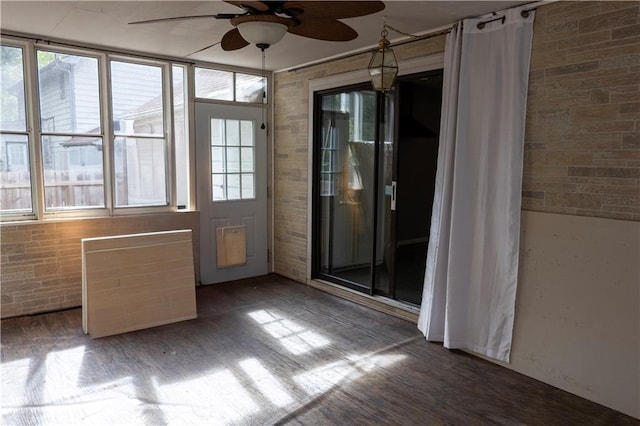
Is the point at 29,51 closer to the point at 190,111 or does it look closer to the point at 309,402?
the point at 190,111

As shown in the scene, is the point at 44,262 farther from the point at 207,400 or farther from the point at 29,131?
the point at 207,400

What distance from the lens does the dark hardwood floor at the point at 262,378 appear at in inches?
102

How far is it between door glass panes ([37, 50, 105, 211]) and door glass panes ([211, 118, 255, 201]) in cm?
118

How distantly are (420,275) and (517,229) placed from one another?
1952mm

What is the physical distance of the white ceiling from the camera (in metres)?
3.06

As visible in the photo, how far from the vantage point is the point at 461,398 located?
109 inches

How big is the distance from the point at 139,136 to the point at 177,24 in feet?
4.89

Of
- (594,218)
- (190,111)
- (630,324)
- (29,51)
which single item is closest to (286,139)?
(190,111)

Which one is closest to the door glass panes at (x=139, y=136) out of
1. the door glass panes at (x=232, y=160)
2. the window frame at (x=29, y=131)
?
the door glass panes at (x=232, y=160)

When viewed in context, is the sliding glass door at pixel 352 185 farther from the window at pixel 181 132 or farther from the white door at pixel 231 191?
the window at pixel 181 132

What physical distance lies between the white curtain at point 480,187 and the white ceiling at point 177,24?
0.88ft

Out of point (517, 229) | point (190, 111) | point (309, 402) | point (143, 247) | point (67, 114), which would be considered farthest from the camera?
point (190, 111)

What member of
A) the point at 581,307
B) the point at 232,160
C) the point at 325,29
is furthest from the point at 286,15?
the point at 232,160

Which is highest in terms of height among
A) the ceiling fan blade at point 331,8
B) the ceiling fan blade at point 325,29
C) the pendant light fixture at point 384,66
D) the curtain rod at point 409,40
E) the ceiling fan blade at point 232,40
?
the curtain rod at point 409,40
